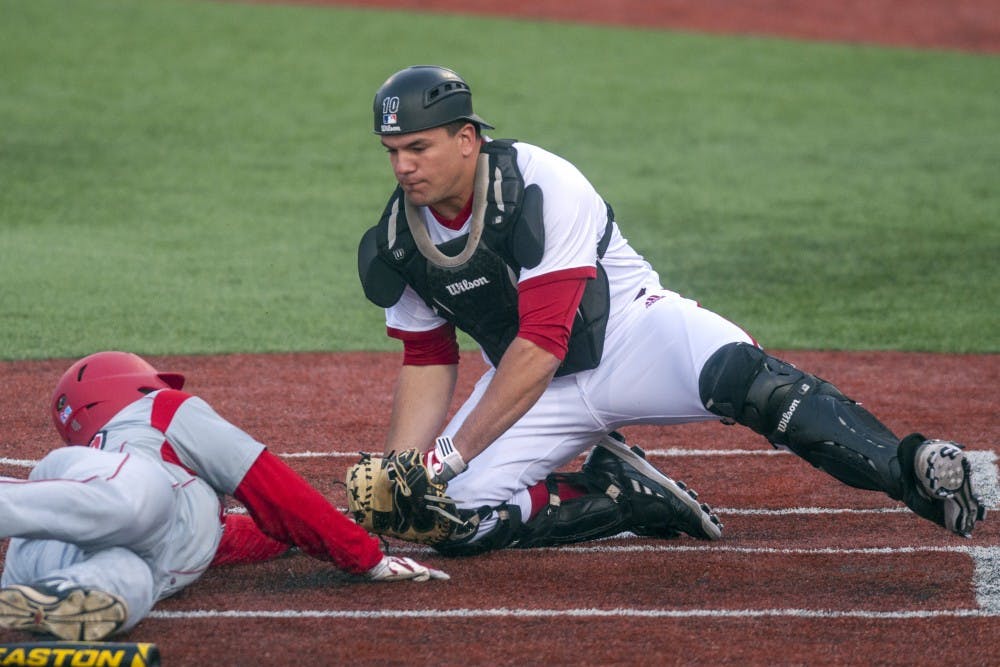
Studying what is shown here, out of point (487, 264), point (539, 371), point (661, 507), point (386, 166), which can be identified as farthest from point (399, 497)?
point (386, 166)

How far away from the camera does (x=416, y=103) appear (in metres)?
4.86

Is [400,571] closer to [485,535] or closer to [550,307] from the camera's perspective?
[485,535]

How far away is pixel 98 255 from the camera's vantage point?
396 inches

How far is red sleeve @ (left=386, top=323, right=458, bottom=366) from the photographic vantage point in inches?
212

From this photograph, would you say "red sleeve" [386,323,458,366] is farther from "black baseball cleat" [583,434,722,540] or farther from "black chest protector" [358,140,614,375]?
"black baseball cleat" [583,434,722,540]

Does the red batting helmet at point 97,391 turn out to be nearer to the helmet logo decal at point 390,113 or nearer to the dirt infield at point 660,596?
the dirt infield at point 660,596

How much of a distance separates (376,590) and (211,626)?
0.56 meters

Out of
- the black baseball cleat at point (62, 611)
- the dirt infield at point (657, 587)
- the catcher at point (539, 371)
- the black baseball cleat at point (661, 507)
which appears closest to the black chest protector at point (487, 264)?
the catcher at point (539, 371)

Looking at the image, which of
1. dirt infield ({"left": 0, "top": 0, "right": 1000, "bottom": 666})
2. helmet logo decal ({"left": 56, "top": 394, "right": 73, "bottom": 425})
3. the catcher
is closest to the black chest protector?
the catcher

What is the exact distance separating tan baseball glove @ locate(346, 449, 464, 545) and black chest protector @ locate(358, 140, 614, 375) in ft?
2.05

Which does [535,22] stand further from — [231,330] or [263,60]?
[231,330]

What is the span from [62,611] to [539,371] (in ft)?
5.54

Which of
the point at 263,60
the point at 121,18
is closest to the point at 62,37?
the point at 121,18

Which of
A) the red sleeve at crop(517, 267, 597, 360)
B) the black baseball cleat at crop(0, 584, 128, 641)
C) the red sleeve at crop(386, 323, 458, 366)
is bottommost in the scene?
the black baseball cleat at crop(0, 584, 128, 641)
